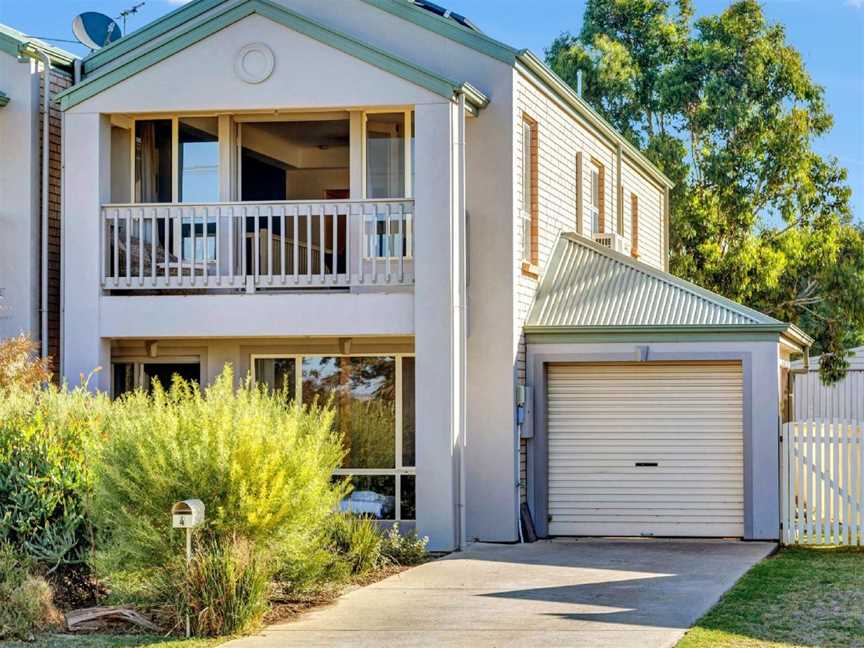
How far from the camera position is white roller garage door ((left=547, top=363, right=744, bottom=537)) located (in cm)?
1712

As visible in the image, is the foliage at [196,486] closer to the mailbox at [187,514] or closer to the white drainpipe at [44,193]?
the mailbox at [187,514]

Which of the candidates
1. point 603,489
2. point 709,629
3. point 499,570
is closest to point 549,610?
point 709,629

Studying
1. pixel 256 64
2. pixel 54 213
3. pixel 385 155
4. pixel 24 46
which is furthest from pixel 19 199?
pixel 385 155

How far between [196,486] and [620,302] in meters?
8.30

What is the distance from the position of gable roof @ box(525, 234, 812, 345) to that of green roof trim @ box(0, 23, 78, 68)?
6.85 metres

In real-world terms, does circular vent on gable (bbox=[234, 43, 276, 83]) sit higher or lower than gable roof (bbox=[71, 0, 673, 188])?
lower

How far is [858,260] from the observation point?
110 feet

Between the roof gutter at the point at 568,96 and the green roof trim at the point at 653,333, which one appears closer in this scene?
the green roof trim at the point at 653,333

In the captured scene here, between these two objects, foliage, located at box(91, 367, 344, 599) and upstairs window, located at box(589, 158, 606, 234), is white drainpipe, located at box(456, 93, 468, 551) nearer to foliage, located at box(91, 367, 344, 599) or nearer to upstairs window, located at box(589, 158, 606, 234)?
foliage, located at box(91, 367, 344, 599)

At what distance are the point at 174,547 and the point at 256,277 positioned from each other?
558 centimetres

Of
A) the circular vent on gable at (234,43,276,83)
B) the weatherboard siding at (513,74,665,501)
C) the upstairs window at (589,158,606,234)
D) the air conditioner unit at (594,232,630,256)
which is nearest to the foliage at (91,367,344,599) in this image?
the circular vent on gable at (234,43,276,83)

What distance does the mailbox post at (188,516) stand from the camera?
1053 cm

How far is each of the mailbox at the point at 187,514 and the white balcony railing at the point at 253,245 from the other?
18.3 feet

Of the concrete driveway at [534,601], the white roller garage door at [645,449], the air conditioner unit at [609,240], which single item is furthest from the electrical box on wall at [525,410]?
the air conditioner unit at [609,240]
